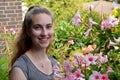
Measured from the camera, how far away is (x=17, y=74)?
2818 millimetres

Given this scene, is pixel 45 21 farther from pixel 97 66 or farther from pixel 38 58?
pixel 97 66

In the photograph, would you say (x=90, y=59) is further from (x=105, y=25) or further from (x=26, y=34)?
(x=26, y=34)

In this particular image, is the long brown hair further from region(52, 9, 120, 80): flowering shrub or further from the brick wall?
the brick wall

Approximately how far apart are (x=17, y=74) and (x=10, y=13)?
16.8 feet

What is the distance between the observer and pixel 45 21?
297 centimetres

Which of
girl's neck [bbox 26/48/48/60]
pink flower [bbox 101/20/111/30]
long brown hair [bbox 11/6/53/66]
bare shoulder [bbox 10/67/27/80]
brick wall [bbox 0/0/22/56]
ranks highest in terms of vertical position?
pink flower [bbox 101/20/111/30]

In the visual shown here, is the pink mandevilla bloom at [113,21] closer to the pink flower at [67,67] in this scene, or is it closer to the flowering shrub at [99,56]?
the flowering shrub at [99,56]

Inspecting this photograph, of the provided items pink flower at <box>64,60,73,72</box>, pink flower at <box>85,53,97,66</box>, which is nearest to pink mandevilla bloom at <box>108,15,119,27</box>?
pink flower at <box>85,53,97,66</box>

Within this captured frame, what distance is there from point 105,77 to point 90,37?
0.52 m

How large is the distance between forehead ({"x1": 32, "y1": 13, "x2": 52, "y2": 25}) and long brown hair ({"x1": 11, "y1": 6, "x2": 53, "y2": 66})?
0.04 meters

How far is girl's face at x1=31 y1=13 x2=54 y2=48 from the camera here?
9.57 ft

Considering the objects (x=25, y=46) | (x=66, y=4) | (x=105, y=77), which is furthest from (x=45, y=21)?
(x=66, y=4)

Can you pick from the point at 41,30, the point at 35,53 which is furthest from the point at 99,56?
the point at 35,53

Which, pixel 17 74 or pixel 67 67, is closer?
pixel 67 67
